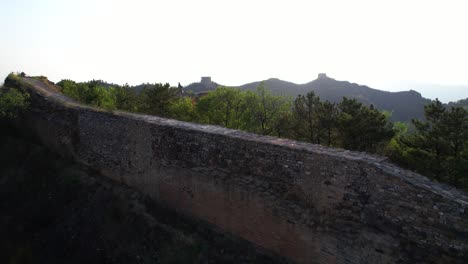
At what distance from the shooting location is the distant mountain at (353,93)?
78.1 metres

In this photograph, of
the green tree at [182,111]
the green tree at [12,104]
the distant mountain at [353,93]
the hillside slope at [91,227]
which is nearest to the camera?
the hillside slope at [91,227]

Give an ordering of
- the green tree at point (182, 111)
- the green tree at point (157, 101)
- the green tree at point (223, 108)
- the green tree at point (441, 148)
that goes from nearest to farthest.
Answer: the green tree at point (441, 148), the green tree at point (157, 101), the green tree at point (182, 111), the green tree at point (223, 108)

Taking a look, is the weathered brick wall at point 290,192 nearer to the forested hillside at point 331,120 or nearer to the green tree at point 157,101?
the forested hillside at point 331,120

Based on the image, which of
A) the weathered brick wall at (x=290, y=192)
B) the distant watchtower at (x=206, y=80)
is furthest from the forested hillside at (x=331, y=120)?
the distant watchtower at (x=206, y=80)

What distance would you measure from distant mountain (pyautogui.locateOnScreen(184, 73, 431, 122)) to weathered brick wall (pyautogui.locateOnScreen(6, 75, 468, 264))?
225ft

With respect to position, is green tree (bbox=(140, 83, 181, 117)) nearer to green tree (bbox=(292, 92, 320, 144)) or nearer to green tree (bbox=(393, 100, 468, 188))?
green tree (bbox=(292, 92, 320, 144))

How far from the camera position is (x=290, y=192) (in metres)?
7.03

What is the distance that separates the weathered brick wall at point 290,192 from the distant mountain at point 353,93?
68.6 m

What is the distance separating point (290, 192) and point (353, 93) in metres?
83.4

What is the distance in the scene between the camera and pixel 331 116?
15.1 m

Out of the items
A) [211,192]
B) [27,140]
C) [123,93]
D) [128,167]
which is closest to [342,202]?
[211,192]

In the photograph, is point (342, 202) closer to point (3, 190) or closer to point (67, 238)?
point (67, 238)

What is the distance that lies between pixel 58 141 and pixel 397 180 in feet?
40.6

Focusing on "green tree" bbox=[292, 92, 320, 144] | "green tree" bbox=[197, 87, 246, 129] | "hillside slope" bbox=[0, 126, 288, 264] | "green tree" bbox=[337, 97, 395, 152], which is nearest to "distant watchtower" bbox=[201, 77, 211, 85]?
"green tree" bbox=[197, 87, 246, 129]
